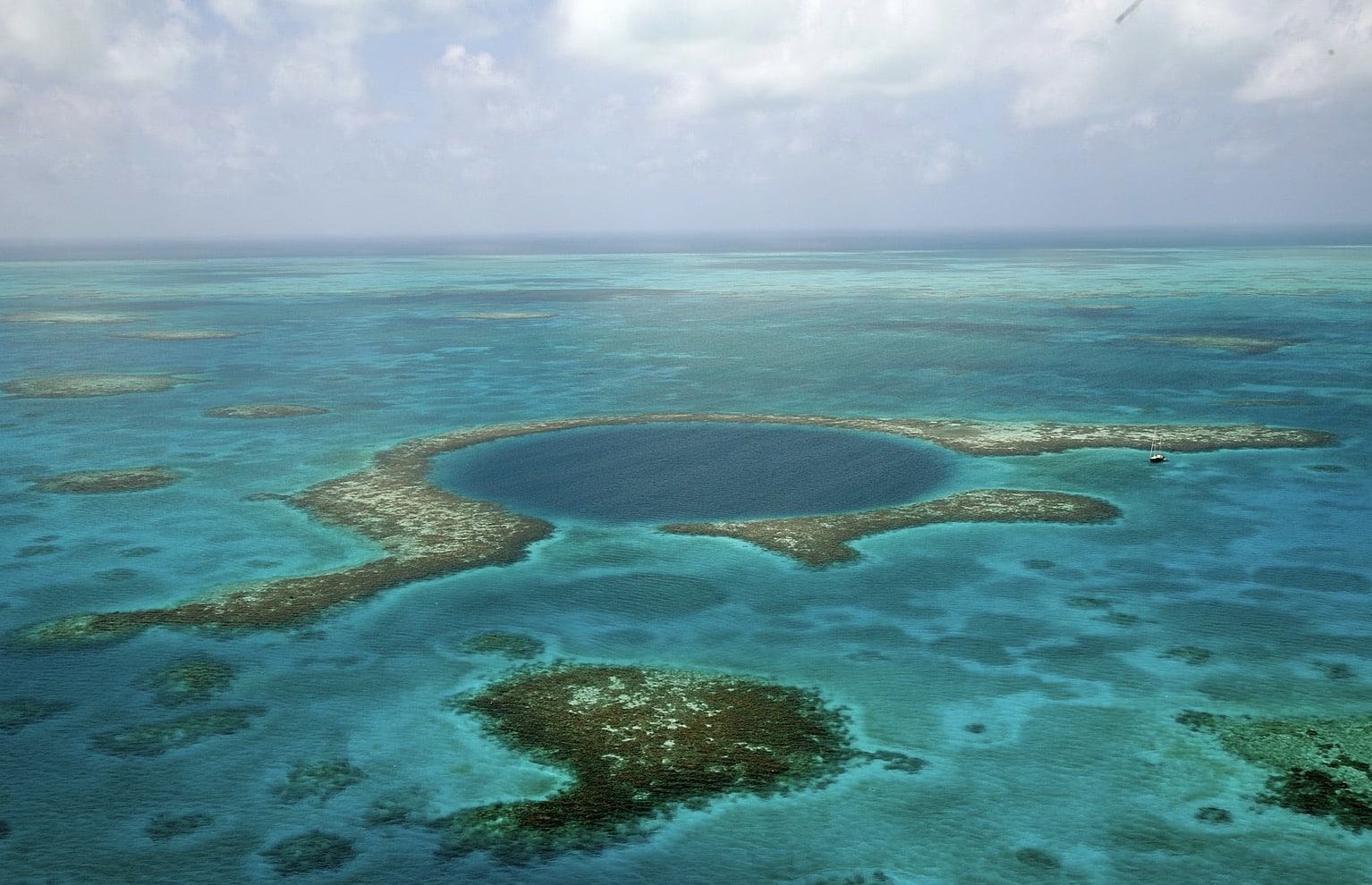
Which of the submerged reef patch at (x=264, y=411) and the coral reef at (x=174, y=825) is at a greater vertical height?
the submerged reef patch at (x=264, y=411)

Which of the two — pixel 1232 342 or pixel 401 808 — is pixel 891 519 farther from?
pixel 1232 342

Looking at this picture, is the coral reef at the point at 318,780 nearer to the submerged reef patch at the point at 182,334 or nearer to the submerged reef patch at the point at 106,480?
the submerged reef patch at the point at 106,480

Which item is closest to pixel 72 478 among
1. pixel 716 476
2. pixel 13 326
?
pixel 716 476

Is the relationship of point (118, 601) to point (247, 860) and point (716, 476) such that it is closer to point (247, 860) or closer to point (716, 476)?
point (247, 860)

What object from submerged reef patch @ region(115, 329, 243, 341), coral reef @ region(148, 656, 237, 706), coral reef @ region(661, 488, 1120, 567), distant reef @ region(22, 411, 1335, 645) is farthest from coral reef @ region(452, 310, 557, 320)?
coral reef @ region(148, 656, 237, 706)

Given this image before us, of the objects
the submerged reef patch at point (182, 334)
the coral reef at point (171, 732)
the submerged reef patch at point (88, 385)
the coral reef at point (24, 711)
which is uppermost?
the submerged reef patch at point (182, 334)

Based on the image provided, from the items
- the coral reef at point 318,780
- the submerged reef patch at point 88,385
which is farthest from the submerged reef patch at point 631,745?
the submerged reef patch at point 88,385

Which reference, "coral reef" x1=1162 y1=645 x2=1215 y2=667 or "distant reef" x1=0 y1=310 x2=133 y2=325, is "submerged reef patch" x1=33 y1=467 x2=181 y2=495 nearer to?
"coral reef" x1=1162 y1=645 x2=1215 y2=667

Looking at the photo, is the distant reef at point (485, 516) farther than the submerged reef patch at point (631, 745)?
Yes

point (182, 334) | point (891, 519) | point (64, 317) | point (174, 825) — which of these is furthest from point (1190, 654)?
point (64, 317)
